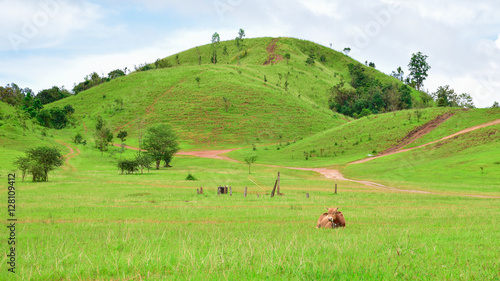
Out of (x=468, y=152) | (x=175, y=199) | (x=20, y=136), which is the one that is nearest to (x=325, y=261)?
(x=175, y=199)

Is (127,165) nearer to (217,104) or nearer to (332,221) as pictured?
(332,221)

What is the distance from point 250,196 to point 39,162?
1226 inches

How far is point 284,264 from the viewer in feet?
24.1

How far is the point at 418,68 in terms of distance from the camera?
7264 inches

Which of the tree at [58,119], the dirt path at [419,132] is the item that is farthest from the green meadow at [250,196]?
the tree at [58,119]

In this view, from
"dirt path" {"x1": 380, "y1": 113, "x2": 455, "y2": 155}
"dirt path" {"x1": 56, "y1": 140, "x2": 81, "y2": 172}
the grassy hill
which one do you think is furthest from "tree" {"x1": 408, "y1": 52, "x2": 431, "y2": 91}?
"dirt path" {"x1": 56, "y1": 140, "x2": 81, "y2": 172}

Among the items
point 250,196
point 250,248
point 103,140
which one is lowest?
point 250,196

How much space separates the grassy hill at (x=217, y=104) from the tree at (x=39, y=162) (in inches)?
2384

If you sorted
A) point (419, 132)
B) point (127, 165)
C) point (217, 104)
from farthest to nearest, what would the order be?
1. point (217, 104)
2. point (419, 132)
3. point (127, 165)

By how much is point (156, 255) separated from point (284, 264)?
9.68ft

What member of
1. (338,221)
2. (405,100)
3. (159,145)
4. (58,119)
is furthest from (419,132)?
(58,119)

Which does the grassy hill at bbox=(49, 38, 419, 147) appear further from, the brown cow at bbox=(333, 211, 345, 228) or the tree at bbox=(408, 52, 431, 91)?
the brown cow at bbox=(333, 211, 345, 228)

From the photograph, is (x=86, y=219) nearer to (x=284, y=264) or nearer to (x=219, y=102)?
(x=284, y=264)

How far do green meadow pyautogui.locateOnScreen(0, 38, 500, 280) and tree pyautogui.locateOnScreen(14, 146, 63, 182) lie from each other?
199 centimetres
